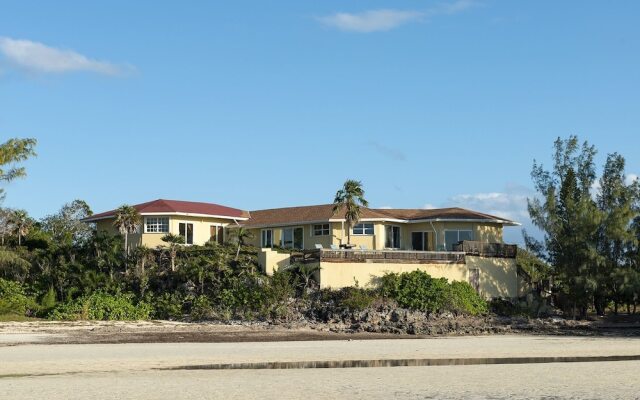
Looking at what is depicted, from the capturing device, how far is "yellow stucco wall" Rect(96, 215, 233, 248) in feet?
180

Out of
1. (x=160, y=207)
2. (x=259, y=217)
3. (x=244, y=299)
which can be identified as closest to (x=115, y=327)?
(x=244, y=299)

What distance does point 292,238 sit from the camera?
187 feet

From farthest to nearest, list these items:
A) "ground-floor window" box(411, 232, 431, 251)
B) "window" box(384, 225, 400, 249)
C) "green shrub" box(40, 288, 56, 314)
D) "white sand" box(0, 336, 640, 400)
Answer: "window" box(384, 225, 400, 249) → "ground-floor window" box(411, 232, 431, 251) → "green shrub" box(40, 288, 56, 314) → "white sand" box(0, 336, 640, 400)

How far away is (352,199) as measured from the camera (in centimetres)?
5216

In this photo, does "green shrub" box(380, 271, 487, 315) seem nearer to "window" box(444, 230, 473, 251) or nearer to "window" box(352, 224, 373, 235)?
"window" box(444, 230, 473, 251)

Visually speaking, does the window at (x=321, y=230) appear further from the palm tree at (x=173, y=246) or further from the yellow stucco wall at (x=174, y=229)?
the palm tree at (x=173, y=246)

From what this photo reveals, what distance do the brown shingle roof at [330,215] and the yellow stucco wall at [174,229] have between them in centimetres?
252

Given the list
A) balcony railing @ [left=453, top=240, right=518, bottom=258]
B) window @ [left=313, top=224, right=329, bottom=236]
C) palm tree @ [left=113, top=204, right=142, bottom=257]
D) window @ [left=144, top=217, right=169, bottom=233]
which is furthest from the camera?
window @ [left=313, top=224, right=329, bottom=236]

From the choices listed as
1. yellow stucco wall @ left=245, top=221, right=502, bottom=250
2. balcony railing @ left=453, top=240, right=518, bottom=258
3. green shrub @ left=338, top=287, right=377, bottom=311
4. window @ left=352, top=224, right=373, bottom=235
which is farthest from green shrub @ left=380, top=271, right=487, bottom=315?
window @ left=352, top=224, right=373, bottom=235

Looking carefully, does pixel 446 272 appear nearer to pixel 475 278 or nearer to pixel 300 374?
pixel 475 278

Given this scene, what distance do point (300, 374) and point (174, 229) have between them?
31350 mm

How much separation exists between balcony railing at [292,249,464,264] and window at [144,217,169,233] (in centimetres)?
1166

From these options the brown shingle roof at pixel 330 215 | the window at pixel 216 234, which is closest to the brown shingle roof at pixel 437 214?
the brown shingle roof at pixel 330 215

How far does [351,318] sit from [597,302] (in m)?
15.5
